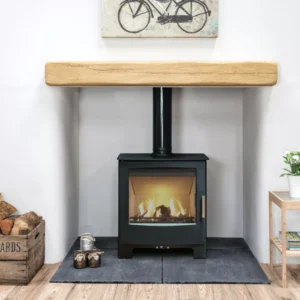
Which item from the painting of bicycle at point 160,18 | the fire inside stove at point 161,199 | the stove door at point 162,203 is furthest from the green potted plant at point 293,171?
the painting of bicycle at point 160,18

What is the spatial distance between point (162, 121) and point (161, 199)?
568mm

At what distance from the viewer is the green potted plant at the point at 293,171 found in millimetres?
2916

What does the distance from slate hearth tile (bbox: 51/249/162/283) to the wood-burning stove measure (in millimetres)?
97

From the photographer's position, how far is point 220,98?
386 cm

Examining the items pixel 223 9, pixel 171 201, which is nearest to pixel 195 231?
pixel 171 201

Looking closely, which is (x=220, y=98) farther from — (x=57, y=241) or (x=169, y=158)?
(x=57, y=241)

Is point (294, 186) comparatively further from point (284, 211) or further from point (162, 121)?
point (162, 121)

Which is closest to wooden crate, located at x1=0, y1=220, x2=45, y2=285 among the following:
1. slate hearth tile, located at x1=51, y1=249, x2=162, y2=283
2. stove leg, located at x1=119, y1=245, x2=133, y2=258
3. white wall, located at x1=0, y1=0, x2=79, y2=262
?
slate hearth tile, located at x1=51, y1=249, x2=162, y2=283

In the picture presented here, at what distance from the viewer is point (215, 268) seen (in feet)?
10.3

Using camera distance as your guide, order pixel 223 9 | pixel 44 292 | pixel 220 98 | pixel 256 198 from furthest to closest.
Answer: pixel 220 98, pixel 256 198, pixel 223 9, pixel 44 292

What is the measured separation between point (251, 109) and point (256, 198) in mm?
662

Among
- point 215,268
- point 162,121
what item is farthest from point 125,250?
point 162,121

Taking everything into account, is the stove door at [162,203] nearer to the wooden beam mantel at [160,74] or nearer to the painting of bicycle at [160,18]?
the wooden beam mantel at [160,74]

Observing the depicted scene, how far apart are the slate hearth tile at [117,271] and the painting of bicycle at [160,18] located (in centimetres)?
152
